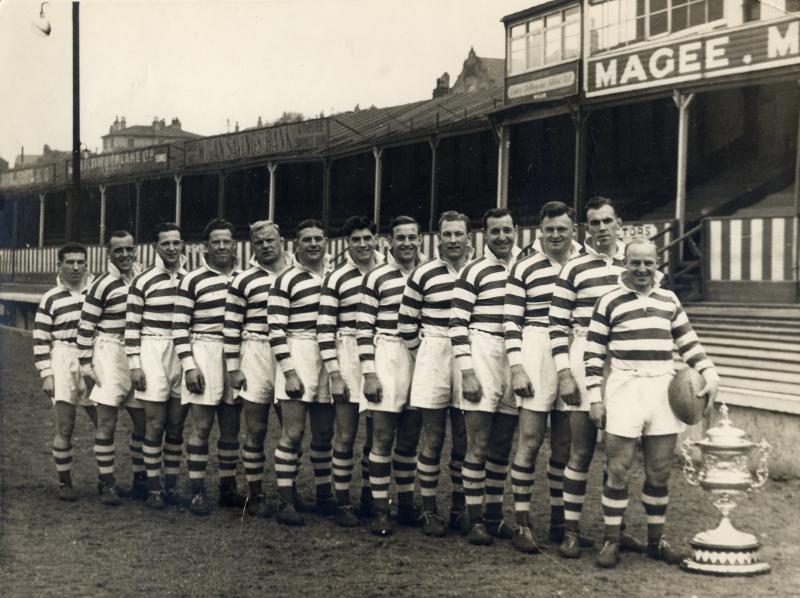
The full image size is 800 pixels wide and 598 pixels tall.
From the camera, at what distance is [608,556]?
5.14 meters

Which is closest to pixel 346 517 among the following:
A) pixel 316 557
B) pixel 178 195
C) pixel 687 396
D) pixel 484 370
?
pixel 316 557

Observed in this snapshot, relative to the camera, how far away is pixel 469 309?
5805 millimetres

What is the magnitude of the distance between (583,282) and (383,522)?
6.02 ft

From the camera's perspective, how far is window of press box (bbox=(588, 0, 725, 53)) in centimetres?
1000

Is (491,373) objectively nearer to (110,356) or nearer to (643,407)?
(643,407)

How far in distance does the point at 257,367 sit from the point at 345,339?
60 cm

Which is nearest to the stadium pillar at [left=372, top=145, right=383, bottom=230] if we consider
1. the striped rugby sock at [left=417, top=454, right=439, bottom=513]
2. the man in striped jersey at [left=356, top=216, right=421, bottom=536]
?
the man in striped jersey at [left=356, top=216, right=421, bottom=536]

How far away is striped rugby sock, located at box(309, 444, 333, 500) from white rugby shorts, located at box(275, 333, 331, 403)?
32 cm

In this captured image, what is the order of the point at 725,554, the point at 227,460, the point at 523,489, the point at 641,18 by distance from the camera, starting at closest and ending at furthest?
1. the point at 725,554
2. the point at 523,489
3. the point at 227,460
4. the point at 641,18

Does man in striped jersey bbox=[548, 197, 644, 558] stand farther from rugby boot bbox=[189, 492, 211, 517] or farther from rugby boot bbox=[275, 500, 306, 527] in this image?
rugby boot bbox=[189, 492, 211, 517]

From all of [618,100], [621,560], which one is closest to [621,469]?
[621,560]

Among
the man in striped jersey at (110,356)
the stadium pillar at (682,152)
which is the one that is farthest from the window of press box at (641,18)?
the man in striped jersey at (110,356)

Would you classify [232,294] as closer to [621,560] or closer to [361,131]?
[621,560]

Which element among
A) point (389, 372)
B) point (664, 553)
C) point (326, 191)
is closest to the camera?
point (664, 553)
